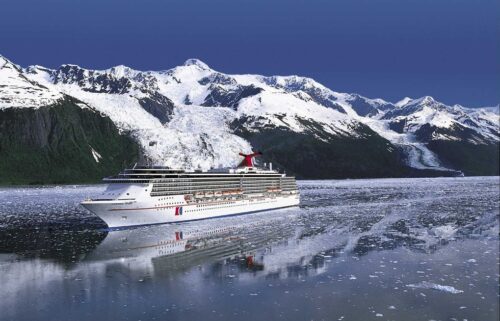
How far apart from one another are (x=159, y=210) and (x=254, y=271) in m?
44.6

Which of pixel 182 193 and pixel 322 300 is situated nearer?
pixel 322 300

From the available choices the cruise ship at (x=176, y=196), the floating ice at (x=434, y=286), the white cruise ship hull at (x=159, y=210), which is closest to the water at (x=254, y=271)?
the floating ice at (x=434, y=286)

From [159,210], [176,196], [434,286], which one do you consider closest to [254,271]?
[434,286]

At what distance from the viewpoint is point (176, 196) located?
96.2m

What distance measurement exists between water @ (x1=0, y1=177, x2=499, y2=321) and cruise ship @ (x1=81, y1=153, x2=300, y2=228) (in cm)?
390

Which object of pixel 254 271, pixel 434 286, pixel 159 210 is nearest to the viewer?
pixel 434 286

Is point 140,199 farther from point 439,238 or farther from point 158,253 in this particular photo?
point 439,238

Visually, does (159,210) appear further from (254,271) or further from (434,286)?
(434,286)

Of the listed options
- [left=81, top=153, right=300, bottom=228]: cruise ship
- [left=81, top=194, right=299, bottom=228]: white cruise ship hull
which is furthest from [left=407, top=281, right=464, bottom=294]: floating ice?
[left=81, top=153, right=300, bottom=228]: cruise ship

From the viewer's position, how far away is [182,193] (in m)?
98.4

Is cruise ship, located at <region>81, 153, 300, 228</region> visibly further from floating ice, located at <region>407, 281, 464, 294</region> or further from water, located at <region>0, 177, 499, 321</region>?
floating ice, located at <region>407, 281, 464, 294</region>

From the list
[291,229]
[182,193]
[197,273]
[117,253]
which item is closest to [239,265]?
[197,273]

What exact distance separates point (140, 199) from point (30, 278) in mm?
40787

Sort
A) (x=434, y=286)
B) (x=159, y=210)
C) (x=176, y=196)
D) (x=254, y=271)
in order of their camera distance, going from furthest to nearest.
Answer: (x=176, y=196)
(x=159, y=210)
(x=254, y=271)
(x=434, y=286)
